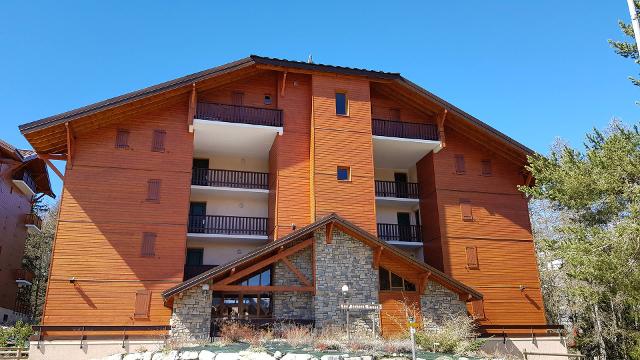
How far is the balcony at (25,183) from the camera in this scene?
106 feet

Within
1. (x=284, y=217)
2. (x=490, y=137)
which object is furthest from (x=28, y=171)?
(x=490, y=137)

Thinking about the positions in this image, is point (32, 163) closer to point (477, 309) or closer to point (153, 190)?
point (153, 190)

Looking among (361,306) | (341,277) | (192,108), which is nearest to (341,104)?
(192,108)

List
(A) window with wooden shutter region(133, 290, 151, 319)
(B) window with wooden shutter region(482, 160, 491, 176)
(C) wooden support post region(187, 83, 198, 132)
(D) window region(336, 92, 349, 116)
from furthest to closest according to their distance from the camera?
(B) window with wooden shutter region(482, 160, 491, 176) < (D) window region(336, 92, 349, 116) < (C) wooden support post region(187, 83, 198, 132) < (A) window with wooden shutter region(133, 290, 151, 319)

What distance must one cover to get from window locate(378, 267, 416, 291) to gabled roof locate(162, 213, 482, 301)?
853 mm

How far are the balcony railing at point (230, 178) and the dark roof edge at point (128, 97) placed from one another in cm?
464

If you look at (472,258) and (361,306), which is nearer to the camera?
(361,306)

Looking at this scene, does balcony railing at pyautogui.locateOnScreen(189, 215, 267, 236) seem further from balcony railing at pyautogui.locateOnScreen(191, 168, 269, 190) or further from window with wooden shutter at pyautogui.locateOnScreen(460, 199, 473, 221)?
window with wooden shutter at pyautogui.locateOnScreen(460, 199, 473, 221)

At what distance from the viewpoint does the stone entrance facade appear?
63.1 ft

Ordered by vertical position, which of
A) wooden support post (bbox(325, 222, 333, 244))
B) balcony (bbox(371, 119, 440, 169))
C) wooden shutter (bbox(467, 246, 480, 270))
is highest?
balcony (bbox(371, 119, 440, 169))

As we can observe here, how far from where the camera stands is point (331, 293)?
20.1m

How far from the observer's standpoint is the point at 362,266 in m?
20.8

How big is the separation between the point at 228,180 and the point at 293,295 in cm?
751

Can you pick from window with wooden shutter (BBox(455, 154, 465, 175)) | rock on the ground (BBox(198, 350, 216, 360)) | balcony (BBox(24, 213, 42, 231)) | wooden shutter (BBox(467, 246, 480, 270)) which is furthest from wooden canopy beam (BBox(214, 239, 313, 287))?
balcony (BBox(24, 213, 42, 231))
